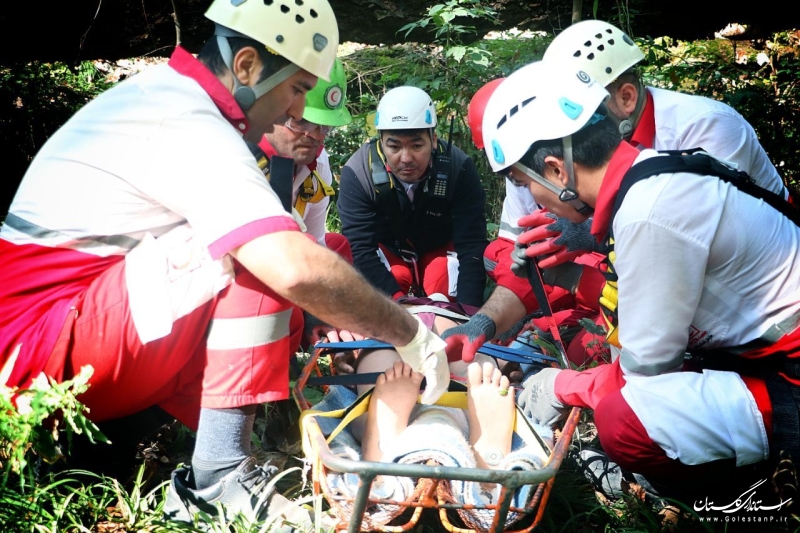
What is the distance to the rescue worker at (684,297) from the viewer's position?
229 centimetres

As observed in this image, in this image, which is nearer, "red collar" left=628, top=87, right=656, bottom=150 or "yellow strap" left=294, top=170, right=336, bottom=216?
"red collar" left=628, top=87, right=656, bottom=150

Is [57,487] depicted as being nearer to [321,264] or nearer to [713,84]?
[321,264]

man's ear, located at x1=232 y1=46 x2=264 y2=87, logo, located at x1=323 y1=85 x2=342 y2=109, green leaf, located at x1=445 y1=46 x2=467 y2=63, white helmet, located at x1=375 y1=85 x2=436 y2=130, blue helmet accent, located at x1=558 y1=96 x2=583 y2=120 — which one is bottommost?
white helmet, located at x1=375 y1=85 x2=436 y2=130

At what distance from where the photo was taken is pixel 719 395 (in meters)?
2.33

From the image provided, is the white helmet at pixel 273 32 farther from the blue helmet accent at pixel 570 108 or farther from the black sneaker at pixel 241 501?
the black sneaker at pixel 241 501

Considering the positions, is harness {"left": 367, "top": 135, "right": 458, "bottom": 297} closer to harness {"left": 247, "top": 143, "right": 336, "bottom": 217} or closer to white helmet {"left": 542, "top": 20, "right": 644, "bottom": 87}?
harness {"left": 247, "top": 143, "right": 336, "bottom": 217}

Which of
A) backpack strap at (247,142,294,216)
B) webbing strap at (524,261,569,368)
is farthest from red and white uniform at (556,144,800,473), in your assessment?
backpack strap at (247,142,294,216)

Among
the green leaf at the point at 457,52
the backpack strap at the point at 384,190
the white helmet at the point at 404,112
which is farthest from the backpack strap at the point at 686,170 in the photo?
the green leaf at the point at 457,52

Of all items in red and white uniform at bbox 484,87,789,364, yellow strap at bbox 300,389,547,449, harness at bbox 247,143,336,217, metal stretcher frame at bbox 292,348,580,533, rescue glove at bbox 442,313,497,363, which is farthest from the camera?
harness at bbox 247,143,336,217

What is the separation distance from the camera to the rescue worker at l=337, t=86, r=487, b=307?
4562mm

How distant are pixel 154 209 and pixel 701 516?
6.59ft

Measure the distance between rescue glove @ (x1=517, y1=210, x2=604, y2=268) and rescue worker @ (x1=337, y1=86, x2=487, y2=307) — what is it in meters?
1.12

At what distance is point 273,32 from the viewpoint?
251 centimetres

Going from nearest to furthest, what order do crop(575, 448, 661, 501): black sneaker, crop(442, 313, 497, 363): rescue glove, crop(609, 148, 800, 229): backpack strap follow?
crop(609, 148, 800, 229): backpack strap < crop(575, 448, 661, 501): black sneaker < crop(442, 313, 497, 363): rescue glove
